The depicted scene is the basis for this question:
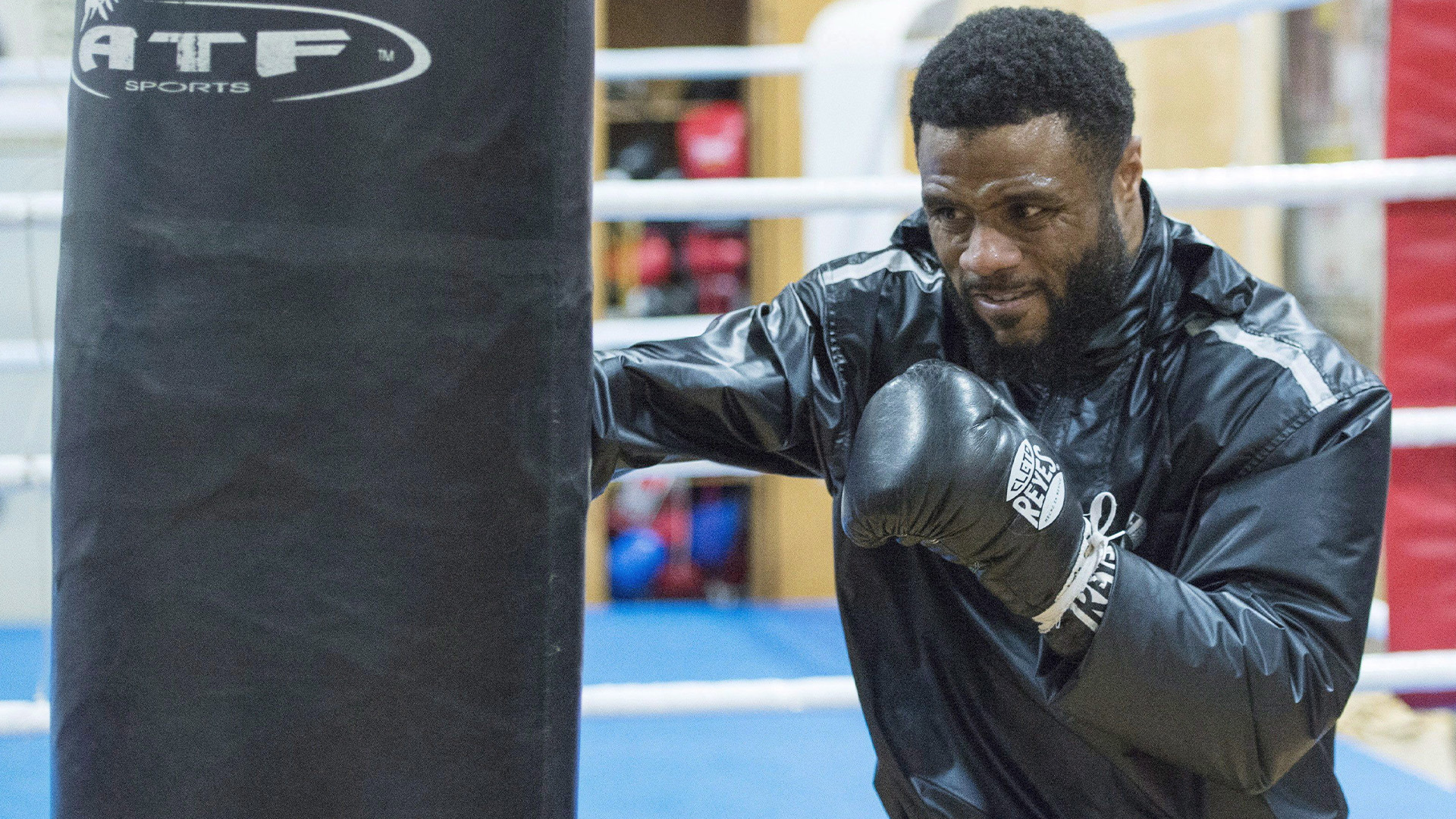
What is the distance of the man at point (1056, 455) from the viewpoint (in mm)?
989

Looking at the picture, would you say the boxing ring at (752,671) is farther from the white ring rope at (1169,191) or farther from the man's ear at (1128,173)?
the man's ear at (1128,173)

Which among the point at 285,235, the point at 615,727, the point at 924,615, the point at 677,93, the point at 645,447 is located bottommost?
the point at 615,727

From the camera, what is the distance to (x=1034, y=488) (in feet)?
3.21

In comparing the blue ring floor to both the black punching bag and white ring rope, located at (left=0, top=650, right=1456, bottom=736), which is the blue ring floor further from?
the black punching bag

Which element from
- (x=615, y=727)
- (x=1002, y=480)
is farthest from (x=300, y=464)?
(x=615, y=727)

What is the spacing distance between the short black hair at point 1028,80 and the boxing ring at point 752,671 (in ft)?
1.28

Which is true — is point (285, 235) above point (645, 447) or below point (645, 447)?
above

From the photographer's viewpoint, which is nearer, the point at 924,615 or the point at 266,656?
the point at 266,656

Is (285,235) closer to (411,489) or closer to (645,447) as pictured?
(411,489)

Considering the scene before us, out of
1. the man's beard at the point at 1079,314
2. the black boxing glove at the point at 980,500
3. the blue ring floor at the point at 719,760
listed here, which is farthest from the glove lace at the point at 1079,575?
the blue ring floor at the point at 719,760

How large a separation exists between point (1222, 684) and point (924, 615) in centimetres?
33

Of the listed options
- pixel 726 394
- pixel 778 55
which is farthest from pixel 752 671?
pixel 726 394

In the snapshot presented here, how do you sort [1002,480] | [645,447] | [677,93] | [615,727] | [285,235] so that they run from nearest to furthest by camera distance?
1. [285,235]
2. [1002,480]
3. [645,447]
4. [615,727]
5. [677,93]

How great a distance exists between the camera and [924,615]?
4.14 feet
